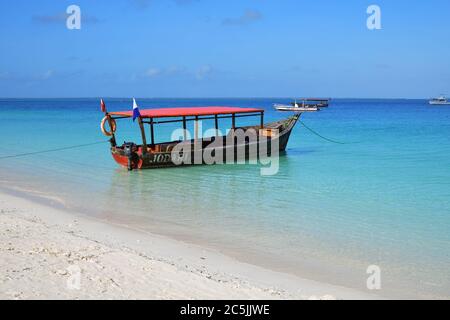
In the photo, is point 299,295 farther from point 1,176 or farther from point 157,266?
point 1,176

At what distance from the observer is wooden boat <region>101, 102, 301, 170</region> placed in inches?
681

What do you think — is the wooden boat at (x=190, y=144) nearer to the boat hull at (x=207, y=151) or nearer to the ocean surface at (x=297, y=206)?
the boat hull at (x=207, y=151)

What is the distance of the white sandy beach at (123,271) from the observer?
5.68m

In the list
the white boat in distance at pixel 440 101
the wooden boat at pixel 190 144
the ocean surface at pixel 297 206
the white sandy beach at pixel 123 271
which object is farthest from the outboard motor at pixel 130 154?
the white boat in distance at pixel 440 101

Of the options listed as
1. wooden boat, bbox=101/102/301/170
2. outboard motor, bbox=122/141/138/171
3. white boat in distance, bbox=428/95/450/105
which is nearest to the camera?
outboard motor, bbox=122/141/138/171

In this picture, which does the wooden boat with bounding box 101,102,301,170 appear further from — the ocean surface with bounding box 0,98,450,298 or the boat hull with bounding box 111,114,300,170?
the ocean surface with bounding box 0,98,450,298

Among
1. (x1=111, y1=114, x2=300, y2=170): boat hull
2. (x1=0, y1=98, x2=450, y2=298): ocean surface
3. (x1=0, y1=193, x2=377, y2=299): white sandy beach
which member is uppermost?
(x1=111, y1=114, x2=300, y2=170): boat hull

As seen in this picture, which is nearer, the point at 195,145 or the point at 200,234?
the point at 200,234

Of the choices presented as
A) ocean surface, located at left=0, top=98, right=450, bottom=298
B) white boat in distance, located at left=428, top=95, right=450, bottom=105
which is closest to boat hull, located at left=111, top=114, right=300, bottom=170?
ocean surface, located at left=0, top=98, right=450, bottom=298

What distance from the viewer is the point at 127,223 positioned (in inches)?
400

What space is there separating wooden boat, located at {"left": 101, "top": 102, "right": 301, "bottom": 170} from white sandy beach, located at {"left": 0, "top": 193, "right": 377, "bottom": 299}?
27.8 ft
